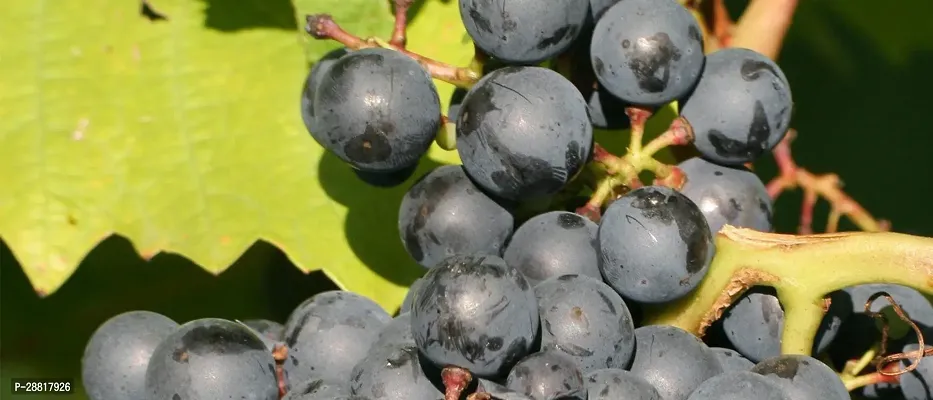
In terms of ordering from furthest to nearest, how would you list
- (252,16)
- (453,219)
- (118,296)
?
(118,296), (252,16), (453,219)

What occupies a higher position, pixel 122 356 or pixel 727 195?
pixel 727 195

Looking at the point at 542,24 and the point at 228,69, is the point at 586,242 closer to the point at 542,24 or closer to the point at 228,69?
the point at 542,24

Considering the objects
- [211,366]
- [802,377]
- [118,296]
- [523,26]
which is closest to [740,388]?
[802,377]

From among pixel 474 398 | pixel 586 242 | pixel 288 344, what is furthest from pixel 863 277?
pixel 288 344

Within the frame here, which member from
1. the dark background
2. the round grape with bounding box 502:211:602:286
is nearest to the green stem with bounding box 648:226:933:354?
the round grape with bounding box 502:211:602:286

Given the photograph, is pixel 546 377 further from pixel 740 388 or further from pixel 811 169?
pixel 811 169

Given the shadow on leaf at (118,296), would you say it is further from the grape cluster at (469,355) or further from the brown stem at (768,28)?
the brown stem at (768,28)

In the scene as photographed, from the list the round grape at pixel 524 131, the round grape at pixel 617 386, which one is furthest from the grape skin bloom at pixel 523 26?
the round grape at pixel 617 386
